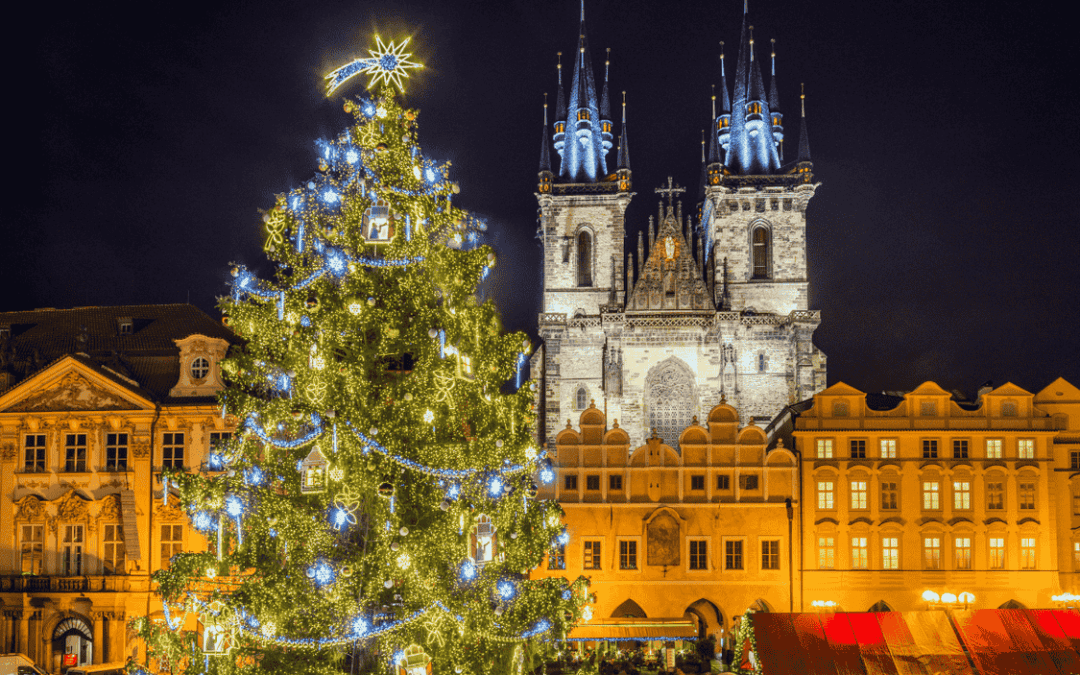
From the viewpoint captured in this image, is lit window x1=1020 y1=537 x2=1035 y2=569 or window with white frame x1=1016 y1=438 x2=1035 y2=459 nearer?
lit window x1=1020 y1=537 x2=1035 y2=569

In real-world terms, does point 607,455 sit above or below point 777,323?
Result: below

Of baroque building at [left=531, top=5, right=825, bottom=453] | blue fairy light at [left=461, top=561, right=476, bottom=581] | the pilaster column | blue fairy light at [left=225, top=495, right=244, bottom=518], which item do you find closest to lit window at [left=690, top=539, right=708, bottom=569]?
baroque building at [left=531, top=5, right=825, bottom=453]

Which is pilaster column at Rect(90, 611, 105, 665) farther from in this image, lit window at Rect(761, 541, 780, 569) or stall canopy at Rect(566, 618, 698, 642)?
lit window at Rect(761, 541, 780, 569)

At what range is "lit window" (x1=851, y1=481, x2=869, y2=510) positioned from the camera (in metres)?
34.9

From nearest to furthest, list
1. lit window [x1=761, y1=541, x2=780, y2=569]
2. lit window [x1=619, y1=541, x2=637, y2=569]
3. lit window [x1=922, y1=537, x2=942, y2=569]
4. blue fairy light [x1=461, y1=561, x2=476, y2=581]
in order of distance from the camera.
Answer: blue fairy light [x1=461, y1=561, x2=476, y2=581]
lit window [x1=619, y1=541, x2=637, y2=569]
lit window [x1=761, y1=541, x2=780, y2=569]
lit window [x1=922, y1=537, x2=942, y2=569]

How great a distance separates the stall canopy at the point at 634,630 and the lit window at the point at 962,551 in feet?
33.2

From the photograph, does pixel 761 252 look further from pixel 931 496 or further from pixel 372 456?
pixel 372 456

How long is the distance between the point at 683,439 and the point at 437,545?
2207 centimetres

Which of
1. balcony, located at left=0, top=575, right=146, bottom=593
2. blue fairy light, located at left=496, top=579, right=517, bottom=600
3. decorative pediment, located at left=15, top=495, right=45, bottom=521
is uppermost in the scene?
blue fairy light, located at left=496, top=579, right=517, bottom=600

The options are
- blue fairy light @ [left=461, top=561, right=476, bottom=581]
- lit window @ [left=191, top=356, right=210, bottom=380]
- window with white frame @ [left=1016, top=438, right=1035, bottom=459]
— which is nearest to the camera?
blue fairy light @ [left=461, top=561, right=476, bottom=581]

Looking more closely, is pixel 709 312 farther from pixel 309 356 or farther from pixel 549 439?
pixel 309 356

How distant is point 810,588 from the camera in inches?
1344

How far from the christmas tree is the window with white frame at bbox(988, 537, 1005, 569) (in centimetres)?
2482

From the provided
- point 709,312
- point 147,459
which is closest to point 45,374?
point 147,459
